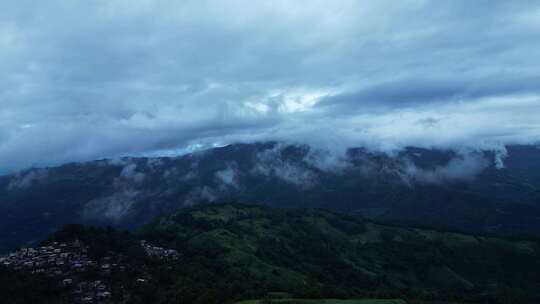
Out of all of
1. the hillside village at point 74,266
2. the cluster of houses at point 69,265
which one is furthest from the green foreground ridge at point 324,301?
the cluster of houses at point 69,265

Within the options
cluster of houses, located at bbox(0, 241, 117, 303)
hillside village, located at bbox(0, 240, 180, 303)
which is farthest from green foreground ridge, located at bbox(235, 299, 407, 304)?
cluster of houses, located at bbox(0, 241, 117, 303)

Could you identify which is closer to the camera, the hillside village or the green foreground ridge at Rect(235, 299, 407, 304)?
the green foreground ridge at Rect(235, 299, 407, 304)

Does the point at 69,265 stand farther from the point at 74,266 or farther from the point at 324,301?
the point at 324,301

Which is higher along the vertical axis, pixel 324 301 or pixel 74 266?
pixel 74 266

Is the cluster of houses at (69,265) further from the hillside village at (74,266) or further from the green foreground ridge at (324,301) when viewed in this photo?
the green foreground ridge at (324,301)

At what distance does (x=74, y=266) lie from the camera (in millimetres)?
165375

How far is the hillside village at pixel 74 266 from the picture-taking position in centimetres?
14762

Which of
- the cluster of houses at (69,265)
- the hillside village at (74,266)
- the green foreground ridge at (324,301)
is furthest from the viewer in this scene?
the hillside village at (74,266)

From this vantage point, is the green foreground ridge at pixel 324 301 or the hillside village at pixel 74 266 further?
the hillside village at pixel 74 266

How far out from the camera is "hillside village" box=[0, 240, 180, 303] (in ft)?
484

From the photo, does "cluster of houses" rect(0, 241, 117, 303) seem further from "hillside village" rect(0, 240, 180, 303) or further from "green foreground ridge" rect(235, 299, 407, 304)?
"green foreground ridge" rect(235, 299, 407, 304)

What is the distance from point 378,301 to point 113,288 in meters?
85.0

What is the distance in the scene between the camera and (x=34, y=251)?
181500mm

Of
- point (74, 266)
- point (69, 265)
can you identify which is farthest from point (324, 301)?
point (69, 265)
